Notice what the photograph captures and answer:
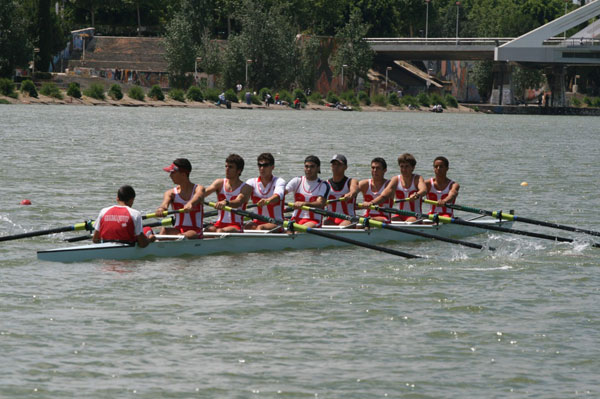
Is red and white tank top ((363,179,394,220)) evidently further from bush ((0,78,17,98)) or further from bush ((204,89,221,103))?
bush ((204,89,221,103))

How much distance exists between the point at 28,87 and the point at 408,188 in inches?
2739

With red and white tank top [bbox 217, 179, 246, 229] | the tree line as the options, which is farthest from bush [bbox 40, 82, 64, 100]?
red and white tank top [bbox 217, 179, 246, 229]

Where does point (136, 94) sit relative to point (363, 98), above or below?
below

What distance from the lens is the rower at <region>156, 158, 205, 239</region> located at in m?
17.5

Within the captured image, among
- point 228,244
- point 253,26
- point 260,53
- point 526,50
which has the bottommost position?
point 228,244

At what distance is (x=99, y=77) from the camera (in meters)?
→ 104

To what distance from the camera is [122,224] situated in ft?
55.0

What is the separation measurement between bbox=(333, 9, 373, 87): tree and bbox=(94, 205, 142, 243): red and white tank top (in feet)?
362

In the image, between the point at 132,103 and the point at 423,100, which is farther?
the point at 423,100

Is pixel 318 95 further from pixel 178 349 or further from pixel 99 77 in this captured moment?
pixel 178 349

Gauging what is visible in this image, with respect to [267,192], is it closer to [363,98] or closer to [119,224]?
[119,224]

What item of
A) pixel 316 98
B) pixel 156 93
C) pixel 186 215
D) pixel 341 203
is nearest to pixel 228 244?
pixel 186 215

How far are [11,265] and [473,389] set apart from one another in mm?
8989

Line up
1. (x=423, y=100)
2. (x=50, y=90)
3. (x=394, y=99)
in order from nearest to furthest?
(x=50, y=90)
(x=394, y=99)
(x=423, y=100)
